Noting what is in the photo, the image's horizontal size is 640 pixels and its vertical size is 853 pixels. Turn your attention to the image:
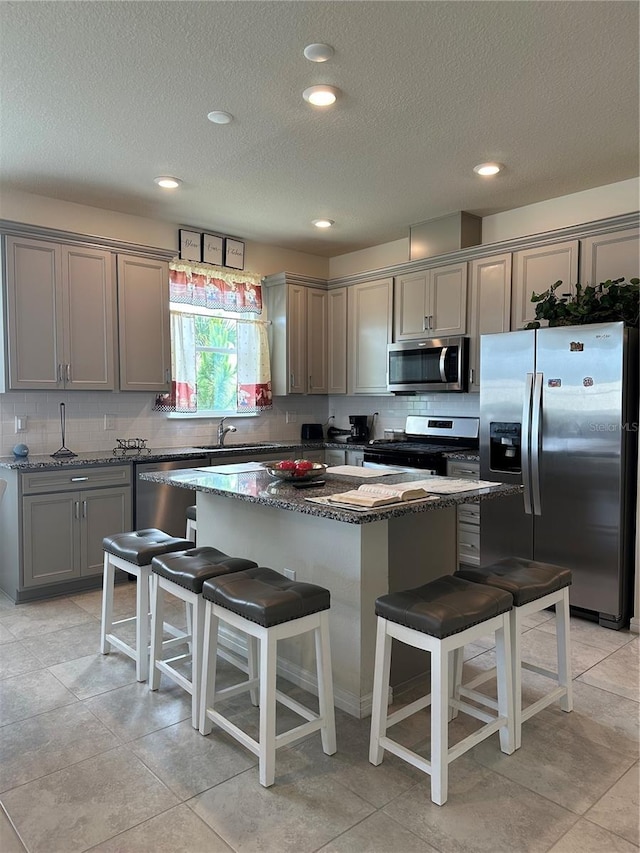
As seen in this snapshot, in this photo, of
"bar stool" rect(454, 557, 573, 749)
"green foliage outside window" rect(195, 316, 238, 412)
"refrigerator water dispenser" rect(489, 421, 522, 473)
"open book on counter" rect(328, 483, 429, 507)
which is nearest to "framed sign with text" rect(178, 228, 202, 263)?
"green foliage outside window" rect(195, 316, 238, 412)

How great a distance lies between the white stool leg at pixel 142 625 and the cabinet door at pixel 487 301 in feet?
9.74

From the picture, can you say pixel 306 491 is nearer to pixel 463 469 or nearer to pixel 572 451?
pixel 572 451

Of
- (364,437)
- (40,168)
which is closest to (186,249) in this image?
(40,168)

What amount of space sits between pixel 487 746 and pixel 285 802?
32.2 inches

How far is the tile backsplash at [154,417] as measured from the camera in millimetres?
4406

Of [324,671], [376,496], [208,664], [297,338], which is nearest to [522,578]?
[376,496]

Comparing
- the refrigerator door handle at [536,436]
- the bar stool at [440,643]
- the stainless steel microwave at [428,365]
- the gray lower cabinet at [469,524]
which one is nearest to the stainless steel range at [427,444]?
the gray lower cabinet at [469,524]

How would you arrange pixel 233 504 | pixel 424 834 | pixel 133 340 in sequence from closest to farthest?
pixel 424 834, pixel 233 504, pixel 133 340

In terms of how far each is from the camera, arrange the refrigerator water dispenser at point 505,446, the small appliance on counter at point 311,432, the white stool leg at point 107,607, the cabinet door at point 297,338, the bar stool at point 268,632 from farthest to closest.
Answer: the small appliance on counter at point 311,432 < the cabinet door at point 297,338 < the refrigerator water dispenser at point 505,446 < the white stool leg at point 107,607 < the bar stool at point 268,632

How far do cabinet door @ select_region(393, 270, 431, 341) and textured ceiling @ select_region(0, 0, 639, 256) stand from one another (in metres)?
0.65

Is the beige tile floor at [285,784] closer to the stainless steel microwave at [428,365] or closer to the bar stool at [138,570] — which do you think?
the bar stool at [138,570]

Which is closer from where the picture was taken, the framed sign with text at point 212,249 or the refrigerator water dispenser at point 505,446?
the refrigerator water dispenser at point 505,446

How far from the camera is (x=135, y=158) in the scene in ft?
12.0

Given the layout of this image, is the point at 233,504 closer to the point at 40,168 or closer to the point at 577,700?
the point at 577,700
